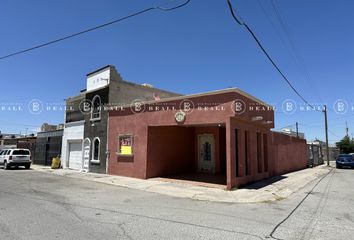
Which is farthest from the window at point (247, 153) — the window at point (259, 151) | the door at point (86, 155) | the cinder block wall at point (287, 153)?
the door at point (86, 155)

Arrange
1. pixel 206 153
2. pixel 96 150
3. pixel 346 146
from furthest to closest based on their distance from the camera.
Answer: pixel 346 146, pixel 96 150, pixel 206 153

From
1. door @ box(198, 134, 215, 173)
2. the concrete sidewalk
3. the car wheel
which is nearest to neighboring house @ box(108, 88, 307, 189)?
door @ box(198, 134, 215, 173)

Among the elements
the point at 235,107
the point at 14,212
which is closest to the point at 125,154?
the point at 235,107

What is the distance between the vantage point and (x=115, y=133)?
18.4m

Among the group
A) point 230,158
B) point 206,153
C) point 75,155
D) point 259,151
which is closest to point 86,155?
point 75,155

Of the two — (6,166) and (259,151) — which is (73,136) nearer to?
(6,166)

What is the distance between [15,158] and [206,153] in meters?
16.3

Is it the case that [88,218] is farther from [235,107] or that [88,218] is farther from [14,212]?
[235,107]

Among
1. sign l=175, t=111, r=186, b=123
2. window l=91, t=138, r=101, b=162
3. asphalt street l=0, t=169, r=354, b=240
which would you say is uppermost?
sign l=175, t=111, r=186, b=123

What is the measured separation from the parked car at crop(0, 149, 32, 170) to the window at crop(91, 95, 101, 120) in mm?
8282

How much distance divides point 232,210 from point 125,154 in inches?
386

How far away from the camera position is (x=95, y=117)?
20.7 metres

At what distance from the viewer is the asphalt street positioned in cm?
603

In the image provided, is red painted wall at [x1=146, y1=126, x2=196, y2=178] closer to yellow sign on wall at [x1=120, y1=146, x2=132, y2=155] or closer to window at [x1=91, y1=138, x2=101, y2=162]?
yellow sign on wall at [x1=120, y1=146, x2=132, y2=155]
